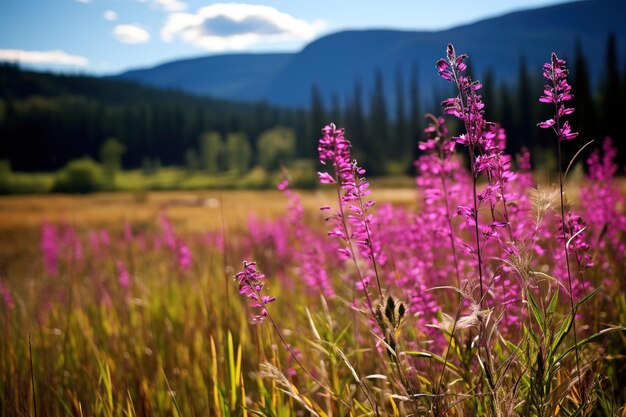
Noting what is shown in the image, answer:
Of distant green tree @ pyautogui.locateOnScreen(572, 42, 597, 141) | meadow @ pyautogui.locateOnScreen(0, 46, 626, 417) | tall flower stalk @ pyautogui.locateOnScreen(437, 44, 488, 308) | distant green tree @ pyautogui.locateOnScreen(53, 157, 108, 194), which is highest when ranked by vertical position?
distant green tree @ pyautogui.locateOnScreen(572, 42, 597, 141)

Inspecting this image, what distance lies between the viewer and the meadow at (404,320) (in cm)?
149

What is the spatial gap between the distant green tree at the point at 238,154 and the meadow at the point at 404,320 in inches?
4558

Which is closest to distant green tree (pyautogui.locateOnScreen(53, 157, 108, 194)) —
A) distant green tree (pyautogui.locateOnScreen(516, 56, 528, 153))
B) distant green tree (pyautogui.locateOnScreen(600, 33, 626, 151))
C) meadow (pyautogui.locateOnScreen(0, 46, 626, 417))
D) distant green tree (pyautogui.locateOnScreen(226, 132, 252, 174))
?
distant green tree (pyautogui.locateOnScreen(226, 132, 252, 174))

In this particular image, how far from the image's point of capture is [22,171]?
108188 mm

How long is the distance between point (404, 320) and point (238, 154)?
120978mm

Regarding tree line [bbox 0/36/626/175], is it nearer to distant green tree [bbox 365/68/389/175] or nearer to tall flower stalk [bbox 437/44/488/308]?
distant green tree [bbox 365/68/389/175]

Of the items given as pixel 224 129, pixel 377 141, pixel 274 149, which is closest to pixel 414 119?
pixel 377 141

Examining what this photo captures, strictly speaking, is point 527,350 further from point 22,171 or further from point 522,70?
point 22,171

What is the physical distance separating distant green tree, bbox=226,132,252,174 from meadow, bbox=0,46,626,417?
116 m

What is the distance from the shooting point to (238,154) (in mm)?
120188

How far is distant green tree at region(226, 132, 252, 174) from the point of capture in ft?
393

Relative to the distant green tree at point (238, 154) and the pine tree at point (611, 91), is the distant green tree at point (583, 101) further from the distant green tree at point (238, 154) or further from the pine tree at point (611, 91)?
the distant green tree at point (238, 154)

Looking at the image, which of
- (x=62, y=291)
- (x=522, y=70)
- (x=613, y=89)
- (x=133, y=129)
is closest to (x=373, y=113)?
(x=522, y=70)

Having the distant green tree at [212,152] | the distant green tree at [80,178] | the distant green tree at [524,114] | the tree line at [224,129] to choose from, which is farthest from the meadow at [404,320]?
the distant green tree at [212,152]
